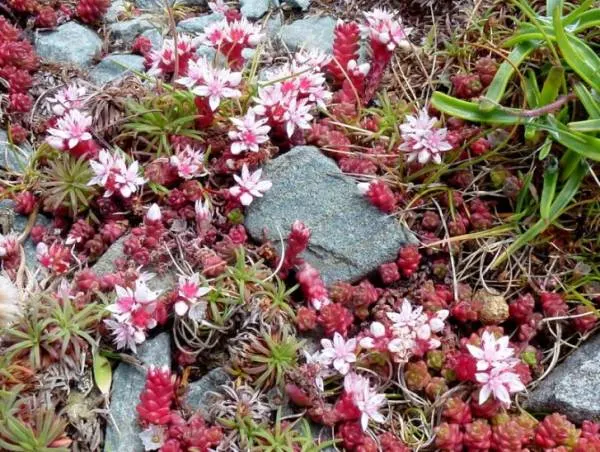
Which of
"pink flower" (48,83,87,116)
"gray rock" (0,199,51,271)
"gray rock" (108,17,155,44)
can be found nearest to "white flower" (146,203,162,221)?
"gray rock" (0,199,51,271)

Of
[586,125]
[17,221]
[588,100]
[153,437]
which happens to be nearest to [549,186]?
[586,125]

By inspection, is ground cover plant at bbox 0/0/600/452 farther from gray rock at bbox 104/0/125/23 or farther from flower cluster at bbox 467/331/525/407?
gray rock at bbox 104/0/125/23

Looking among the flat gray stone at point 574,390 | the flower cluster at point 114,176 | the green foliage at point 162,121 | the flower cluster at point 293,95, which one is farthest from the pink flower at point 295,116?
the flat gray stone at point 574,390

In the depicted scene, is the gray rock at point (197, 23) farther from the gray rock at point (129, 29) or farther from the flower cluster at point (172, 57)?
the flower cluster at point (172, 57)

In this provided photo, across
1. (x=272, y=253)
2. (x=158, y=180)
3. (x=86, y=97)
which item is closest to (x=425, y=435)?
(x=272, y=253)

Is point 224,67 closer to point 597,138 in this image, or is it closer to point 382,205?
point 382,205

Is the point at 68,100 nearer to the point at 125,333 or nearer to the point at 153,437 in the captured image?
the point at 125,333
